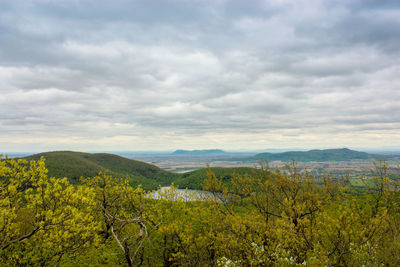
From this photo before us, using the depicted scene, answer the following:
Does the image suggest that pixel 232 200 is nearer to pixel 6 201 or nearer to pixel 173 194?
pixel 173 194

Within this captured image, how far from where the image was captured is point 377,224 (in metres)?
17.1

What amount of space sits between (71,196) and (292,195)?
79.4 feet

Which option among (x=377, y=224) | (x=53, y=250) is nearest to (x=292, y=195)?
(x=377, y=224)

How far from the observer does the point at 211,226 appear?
27.0 m

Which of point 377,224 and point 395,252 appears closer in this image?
point 395,252

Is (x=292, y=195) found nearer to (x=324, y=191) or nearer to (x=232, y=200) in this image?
(x=324, y=191)

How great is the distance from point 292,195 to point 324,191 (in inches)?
162

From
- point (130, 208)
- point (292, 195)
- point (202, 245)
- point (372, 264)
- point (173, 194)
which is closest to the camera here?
point (372, 264)

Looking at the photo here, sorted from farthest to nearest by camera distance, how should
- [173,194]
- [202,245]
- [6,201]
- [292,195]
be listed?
[173,194], [292,195], [202,245], [6,201]

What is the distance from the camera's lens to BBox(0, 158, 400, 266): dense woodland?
16.6 meters

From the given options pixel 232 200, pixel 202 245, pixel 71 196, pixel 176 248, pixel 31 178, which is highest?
pixel 31 178

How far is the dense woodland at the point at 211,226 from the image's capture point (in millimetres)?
16625

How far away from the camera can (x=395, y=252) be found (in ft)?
48.7

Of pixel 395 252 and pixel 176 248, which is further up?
pixel 395 252
